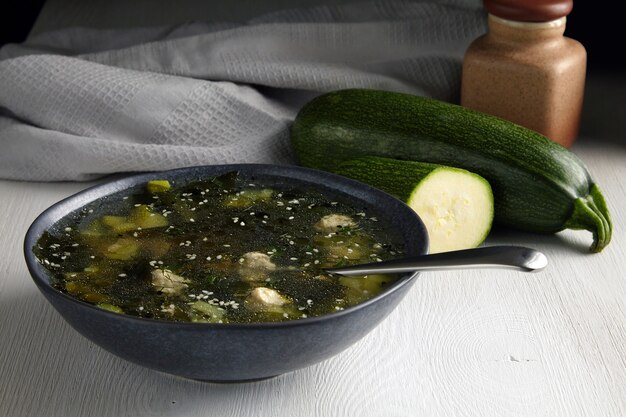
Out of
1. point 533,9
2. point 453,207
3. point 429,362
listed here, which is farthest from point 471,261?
point 533,9

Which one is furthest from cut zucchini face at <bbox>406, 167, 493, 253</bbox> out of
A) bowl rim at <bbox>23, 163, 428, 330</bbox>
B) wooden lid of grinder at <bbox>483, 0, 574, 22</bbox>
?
wooden lid of grinder at <bbox>483, 0, 574, 22</bbox>

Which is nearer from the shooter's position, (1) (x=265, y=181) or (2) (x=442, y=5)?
(1) (x=265, y=181)

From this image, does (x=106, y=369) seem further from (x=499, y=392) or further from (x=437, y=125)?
(x=437, y=125)

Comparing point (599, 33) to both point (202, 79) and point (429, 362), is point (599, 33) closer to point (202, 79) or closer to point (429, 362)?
point (202, 79)

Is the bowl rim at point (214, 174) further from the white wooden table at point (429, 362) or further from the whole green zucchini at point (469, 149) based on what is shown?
the whole green zucchini at point (469, 149)

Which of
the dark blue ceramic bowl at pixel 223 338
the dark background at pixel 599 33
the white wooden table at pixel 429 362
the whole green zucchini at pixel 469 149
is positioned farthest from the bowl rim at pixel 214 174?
the dark background at pixel 599 33

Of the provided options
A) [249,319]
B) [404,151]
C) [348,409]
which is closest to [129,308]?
[249,319]
